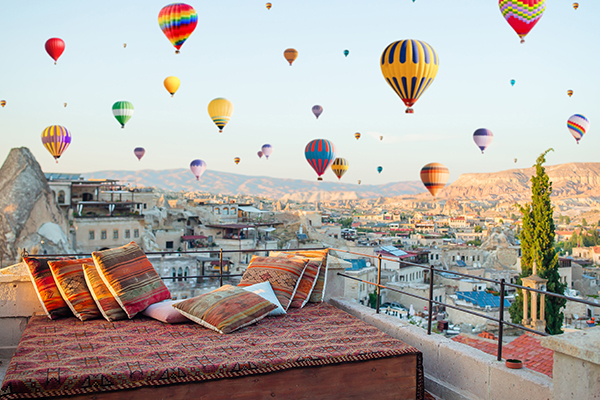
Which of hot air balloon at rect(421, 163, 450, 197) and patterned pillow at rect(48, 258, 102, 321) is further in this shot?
hot air balloon at rect(421, 163, 450, 197)

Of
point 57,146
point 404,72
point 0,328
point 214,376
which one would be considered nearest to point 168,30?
point 404,72

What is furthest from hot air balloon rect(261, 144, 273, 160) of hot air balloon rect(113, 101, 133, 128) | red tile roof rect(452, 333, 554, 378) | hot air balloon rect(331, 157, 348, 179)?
red tile roof rect(452, 333, 554, 378)

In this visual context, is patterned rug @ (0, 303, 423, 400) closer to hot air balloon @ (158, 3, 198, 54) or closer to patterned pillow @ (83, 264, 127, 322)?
patterned pillow @ (83, 264, 127, 322)

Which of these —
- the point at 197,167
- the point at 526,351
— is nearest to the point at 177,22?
the point at 526,351

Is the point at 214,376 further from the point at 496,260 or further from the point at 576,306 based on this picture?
the point at 496,260

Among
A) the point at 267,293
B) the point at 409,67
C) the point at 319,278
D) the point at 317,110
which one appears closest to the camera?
the point at 267,293

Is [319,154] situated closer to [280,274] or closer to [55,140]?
[55,140]
